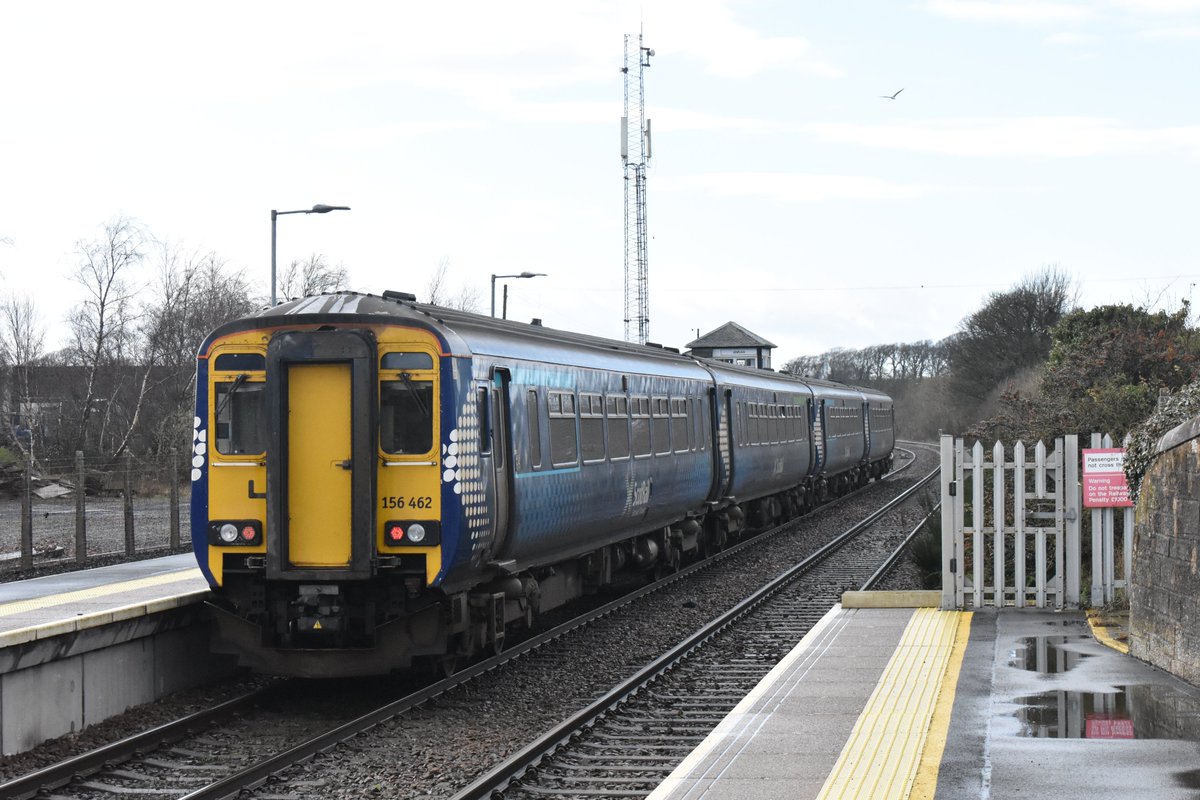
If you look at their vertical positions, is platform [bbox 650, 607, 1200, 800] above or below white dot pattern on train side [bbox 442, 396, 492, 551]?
below

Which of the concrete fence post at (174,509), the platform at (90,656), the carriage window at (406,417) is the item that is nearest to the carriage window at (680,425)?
the platform at (90,656)

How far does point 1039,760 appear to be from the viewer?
7375 millimetres

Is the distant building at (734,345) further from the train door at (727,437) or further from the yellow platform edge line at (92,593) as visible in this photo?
the yellow platform edge line at (92,593)

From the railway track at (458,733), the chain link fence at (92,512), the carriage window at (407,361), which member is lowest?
the railway track at (458,733)

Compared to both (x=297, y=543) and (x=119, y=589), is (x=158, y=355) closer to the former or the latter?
(x=119, y=589)

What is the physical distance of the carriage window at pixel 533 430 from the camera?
42.4 ft

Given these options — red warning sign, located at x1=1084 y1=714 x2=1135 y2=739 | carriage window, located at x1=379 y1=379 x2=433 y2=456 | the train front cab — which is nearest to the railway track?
the train front cab

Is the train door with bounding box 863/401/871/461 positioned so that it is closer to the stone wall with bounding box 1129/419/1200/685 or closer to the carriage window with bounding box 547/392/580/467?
the carriage window with bounding box 547/392/580/467

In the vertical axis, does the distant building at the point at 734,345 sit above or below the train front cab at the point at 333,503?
above

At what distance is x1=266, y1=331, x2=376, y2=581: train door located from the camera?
1068 cm

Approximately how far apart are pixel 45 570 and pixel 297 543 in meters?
10.0

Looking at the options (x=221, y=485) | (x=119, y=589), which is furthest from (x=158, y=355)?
(x=221, y=485)

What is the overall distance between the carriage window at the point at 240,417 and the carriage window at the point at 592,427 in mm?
4382

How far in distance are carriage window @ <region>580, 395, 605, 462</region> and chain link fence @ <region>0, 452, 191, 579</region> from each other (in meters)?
8.15
